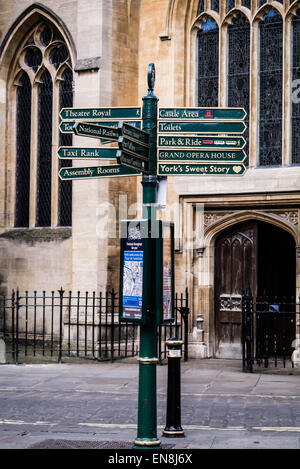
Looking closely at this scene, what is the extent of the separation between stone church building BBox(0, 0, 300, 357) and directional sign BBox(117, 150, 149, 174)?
8.38 m

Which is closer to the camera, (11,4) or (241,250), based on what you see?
(241,250)

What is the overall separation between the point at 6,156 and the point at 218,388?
927 cm

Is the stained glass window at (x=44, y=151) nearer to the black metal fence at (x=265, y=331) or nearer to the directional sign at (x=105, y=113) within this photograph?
the black metal fence at (x=265, y=331)

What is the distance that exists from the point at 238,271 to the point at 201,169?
8899 millimetres

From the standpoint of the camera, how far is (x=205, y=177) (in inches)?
658

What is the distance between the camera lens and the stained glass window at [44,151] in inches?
752

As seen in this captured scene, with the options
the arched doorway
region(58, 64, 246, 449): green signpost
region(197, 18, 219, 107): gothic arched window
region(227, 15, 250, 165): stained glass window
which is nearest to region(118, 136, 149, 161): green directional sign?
region(58, 64, 246, 449): green signpost

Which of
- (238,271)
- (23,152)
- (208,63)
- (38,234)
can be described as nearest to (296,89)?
(208,63)

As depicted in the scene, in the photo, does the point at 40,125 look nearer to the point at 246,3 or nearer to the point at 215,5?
the point at 215,5

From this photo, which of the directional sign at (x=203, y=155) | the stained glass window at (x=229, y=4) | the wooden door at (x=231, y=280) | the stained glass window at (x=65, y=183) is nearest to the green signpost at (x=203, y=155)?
the directional sign at (x=203, y=155)

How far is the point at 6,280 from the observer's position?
61.8 ft
